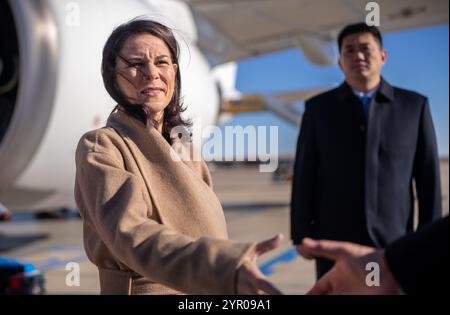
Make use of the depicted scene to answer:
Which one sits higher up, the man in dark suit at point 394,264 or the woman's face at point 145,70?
the woman's face at point 145,70

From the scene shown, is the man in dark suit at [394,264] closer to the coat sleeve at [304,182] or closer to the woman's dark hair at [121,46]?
the woman's dark hair at [121,46]

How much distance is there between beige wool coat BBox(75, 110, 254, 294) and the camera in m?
0.65

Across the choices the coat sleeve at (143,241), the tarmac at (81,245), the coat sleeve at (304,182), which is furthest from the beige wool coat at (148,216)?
the coat sleeve at (304,182)

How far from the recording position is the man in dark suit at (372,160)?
4.84ft

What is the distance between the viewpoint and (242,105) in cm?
1303

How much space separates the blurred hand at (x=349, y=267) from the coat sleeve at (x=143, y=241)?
0.26 feet

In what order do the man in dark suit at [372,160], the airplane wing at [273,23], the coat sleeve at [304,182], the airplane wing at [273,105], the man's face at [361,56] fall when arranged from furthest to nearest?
1. the airplane wing at [273,105]
2. the airplane wing at [273,23]
3. the coat sleeve at [304,182]
4. the man in dark suit at [372,160]
5. the man's face at [361,56]

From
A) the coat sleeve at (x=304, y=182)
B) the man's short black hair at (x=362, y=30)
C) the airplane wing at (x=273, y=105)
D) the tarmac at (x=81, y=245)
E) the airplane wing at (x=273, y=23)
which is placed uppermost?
the airplane wing at (x=273, y=23)

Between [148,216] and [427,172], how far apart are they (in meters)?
1.05

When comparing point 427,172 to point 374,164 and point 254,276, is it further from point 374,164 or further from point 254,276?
point 254,276

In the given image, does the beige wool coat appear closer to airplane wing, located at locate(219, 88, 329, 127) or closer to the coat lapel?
the coat lapel

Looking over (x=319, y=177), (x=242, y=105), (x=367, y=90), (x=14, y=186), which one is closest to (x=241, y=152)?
(x=367, y=90)

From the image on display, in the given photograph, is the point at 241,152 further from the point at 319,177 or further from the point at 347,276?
the point at 319,177

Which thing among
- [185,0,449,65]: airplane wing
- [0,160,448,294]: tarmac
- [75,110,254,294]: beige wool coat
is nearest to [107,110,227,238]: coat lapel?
[75,110,254,294]: beige wool coat
